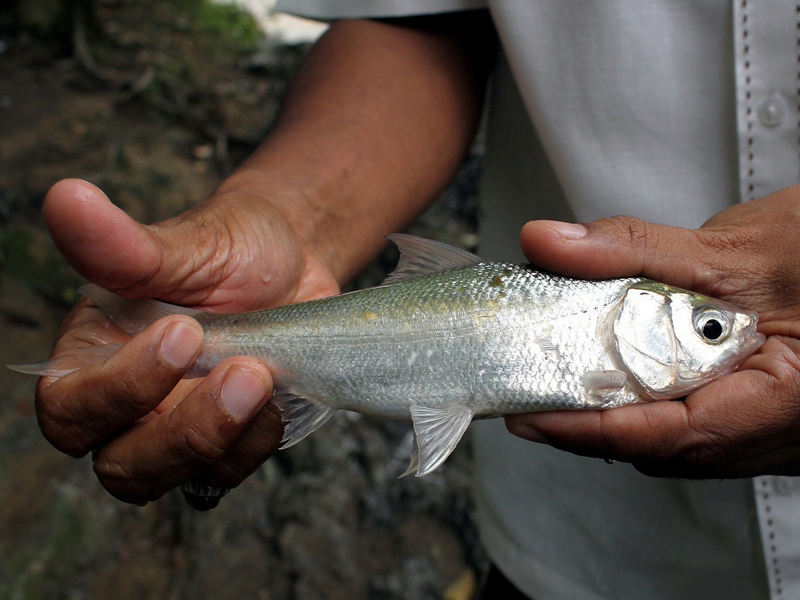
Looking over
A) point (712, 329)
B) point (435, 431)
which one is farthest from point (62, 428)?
point (712, 329)

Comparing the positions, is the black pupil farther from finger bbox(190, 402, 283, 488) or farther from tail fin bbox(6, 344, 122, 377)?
tail fin bbox(6, 344, 122, 377)

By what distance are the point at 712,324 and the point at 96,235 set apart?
76.8 inches

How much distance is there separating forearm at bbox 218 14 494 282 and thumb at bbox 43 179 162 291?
0.62 m

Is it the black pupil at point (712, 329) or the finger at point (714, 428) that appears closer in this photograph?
the finger at point (714, 428)

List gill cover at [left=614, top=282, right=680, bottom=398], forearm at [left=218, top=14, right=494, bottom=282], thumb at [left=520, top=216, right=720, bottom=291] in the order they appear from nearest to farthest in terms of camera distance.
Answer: thumb at [left=520, top=216, right=720, bottom=291] → gill cover at [left=614, top=282, right=680, bottom=398] → forearm at [left=218, top=14, right=494, bottom=282]

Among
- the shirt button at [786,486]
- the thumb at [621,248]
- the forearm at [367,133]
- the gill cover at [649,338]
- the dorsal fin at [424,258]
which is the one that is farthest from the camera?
→ the forearm at [367,133]

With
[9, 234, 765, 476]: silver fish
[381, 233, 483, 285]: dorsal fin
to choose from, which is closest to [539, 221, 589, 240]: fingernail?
[9, 234, 765, 476]: silver fish

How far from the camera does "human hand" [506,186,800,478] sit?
1.62 meters

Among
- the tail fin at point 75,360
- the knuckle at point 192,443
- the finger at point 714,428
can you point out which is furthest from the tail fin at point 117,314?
the finger at point 714,428

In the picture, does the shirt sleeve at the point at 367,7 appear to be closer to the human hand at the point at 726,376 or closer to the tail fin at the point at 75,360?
the human hand at the point at 726,376

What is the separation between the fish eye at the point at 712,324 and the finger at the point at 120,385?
5.39ft

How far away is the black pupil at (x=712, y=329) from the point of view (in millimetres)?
1804

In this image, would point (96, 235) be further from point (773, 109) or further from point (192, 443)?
point (773, 109)

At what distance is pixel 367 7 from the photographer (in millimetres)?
2600
